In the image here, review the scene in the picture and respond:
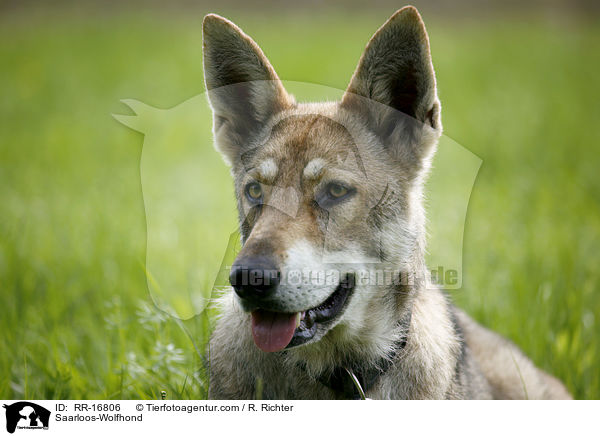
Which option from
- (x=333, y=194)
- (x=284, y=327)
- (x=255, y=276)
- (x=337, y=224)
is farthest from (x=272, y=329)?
(x=333, y=194)

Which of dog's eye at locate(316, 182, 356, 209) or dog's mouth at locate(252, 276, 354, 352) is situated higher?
dog's eye at locate(316, 182, 356, 209)

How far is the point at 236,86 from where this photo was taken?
2.97 m

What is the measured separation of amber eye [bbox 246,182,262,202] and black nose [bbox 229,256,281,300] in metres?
0.53

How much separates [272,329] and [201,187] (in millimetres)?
4456

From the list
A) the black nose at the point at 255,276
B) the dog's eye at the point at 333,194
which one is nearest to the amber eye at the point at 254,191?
the dog's eye at the point at 333,194

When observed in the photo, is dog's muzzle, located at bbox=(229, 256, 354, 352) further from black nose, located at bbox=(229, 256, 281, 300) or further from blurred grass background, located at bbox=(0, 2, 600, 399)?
blurred grass background, located at bbox=(0, 2, 600, 399)

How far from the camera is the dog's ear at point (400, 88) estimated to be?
101 inches

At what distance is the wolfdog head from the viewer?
7.97ft

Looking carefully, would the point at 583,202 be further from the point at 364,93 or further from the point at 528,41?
the point at 364,93

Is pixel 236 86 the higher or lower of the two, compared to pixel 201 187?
higher
